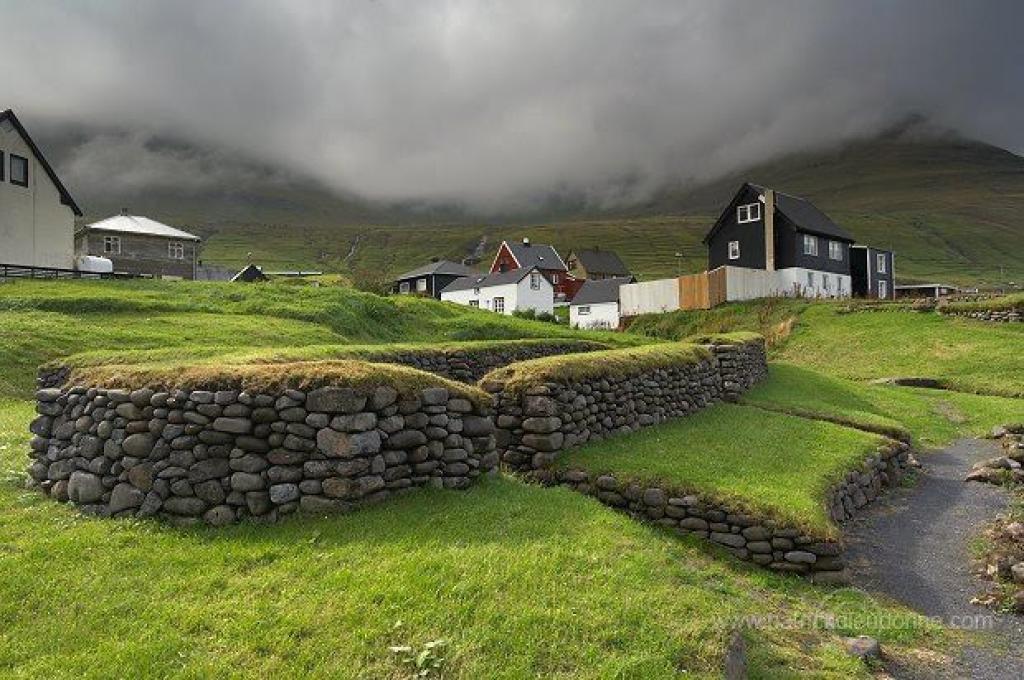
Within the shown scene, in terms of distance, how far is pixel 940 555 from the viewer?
12859mm

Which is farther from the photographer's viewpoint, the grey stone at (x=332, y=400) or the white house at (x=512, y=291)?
the white house at (x=512, y=291)

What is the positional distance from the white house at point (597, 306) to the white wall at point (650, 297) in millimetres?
1567

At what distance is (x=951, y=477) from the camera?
18.6 metres

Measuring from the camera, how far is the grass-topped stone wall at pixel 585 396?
13.8 metres

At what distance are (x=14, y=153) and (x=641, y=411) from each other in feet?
169

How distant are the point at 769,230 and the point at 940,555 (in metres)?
52.9

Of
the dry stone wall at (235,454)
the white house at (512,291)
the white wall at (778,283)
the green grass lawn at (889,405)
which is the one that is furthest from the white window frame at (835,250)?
the dry stone wall at (235,454)

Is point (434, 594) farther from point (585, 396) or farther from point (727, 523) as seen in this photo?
point (585, 396)

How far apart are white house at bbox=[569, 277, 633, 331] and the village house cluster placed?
0.13 metres

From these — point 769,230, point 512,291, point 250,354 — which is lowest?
point 250,354

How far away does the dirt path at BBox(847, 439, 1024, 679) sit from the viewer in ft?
29.8

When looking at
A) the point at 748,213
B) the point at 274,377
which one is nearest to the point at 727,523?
the point at 274,377

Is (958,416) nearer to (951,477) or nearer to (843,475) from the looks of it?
(951,477)

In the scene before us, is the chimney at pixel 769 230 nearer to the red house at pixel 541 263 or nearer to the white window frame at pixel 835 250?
the white window frame at pixel 835 250
